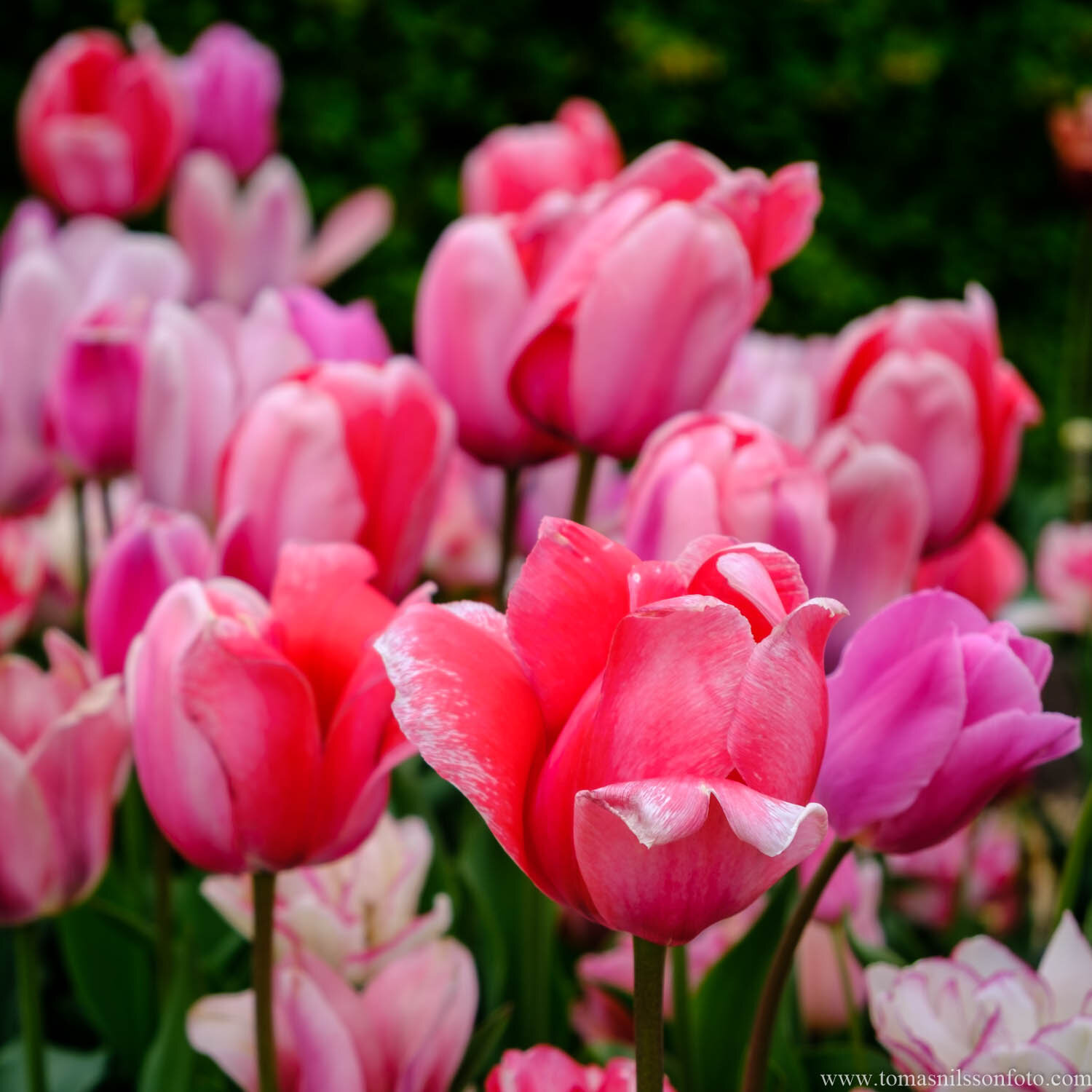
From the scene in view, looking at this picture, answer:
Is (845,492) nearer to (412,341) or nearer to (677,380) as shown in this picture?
(677,380)

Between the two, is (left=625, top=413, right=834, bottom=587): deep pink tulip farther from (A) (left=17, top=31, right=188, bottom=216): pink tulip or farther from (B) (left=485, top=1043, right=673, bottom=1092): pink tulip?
(A) (left=17, top=31, right=188, bottom=216): pink tulip

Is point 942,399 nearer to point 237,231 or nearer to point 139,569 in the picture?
point 139,569

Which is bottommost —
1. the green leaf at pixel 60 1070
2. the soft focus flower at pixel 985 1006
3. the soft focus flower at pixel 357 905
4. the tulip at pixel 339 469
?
the green leaf at pixel 60 1070

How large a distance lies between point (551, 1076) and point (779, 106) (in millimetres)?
2783

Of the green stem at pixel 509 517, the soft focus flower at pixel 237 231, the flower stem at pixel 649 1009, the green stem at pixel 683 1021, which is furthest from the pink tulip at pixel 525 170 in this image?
the flower stem at pixel 649 1009

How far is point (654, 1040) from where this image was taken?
1.05ft

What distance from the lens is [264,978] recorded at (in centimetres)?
41

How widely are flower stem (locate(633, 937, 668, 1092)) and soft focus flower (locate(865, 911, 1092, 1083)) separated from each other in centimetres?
10

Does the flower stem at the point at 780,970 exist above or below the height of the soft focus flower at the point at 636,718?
below

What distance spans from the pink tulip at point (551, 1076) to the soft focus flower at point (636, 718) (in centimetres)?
9

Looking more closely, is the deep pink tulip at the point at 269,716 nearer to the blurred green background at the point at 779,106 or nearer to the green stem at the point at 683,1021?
the green stem at the point at 683,1021

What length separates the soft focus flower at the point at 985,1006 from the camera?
0.37 m

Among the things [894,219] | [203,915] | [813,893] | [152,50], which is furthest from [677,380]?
[894,219]

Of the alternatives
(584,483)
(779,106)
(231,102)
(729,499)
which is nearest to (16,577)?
(584,483)
